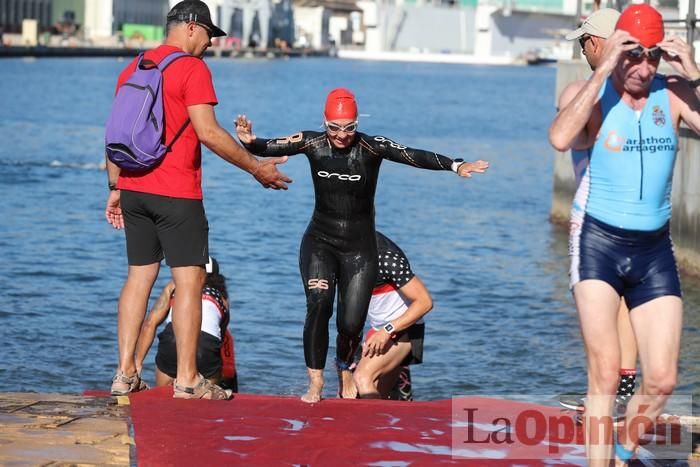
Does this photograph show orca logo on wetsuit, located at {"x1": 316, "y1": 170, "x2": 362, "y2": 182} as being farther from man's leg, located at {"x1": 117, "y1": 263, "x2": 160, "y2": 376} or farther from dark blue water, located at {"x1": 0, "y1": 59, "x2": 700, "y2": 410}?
man's leg, located at {"x1": 117, "y1": 263, "x2": 160, "y2": 376}

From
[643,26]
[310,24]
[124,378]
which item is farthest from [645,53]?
[310,24]

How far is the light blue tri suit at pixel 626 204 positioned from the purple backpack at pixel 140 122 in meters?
2.50

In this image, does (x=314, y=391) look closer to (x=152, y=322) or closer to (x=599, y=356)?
(x=152, y=322)

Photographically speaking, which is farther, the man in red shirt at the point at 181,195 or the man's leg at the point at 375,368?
the man's leg at the point at 375,368

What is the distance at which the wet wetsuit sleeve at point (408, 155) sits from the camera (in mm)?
7816

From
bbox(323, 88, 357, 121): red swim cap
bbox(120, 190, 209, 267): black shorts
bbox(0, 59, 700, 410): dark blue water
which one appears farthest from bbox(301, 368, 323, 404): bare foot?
bbox(0, 59, 700, 410): dark blue water

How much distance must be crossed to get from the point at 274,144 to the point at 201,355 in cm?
142

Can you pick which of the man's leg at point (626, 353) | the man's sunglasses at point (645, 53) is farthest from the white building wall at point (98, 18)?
the man's sunglasses at point (645, 53)

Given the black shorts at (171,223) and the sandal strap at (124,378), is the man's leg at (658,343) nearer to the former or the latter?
the black shorts at (171,223)

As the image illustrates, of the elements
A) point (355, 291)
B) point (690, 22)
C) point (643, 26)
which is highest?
point (690, 22)

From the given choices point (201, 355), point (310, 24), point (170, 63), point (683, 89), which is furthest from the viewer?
point (310, 24)

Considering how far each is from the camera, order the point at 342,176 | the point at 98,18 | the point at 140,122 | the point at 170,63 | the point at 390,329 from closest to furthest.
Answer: the point at 140,122, the point at 170,63, the point at 342,176, the point at 390,329, the point at 98,18

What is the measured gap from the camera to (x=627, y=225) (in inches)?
227

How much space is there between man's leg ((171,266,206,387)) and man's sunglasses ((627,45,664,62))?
2.84m
